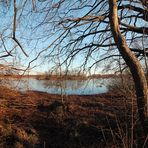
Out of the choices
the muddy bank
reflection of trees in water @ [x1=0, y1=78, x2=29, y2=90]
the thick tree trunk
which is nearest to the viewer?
the thick tree trunk

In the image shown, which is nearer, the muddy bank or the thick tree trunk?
the thick tree trunk

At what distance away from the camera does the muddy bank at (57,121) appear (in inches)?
338

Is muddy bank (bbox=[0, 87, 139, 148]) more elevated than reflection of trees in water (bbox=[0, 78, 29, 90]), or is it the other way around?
reflection of trees in water (bbox=[0, 78, 29, 90])

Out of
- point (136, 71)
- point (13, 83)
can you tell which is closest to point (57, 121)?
point (13, 83)

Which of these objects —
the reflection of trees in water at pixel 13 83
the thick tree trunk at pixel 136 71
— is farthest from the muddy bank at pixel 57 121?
the thick tree trunk at pixel 136 71

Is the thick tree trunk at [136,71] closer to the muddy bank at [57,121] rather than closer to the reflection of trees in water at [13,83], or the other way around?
the muddy bank at [57,121]

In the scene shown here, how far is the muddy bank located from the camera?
8586 millimetres

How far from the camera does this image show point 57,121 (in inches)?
381

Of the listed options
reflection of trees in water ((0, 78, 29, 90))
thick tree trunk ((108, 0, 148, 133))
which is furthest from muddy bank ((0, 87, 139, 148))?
thick tree trunk ((108, 0, 148, 133))

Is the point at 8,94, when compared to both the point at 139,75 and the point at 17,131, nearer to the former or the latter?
the point at 17,131

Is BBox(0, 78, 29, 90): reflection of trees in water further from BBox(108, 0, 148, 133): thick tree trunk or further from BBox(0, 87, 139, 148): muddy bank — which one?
BBox(108, 0, 148, 133): thick tree trunk

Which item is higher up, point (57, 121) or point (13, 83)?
point (13, 83)

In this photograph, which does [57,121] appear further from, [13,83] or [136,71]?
[136,71]

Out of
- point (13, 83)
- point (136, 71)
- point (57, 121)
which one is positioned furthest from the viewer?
point (13, 83)
